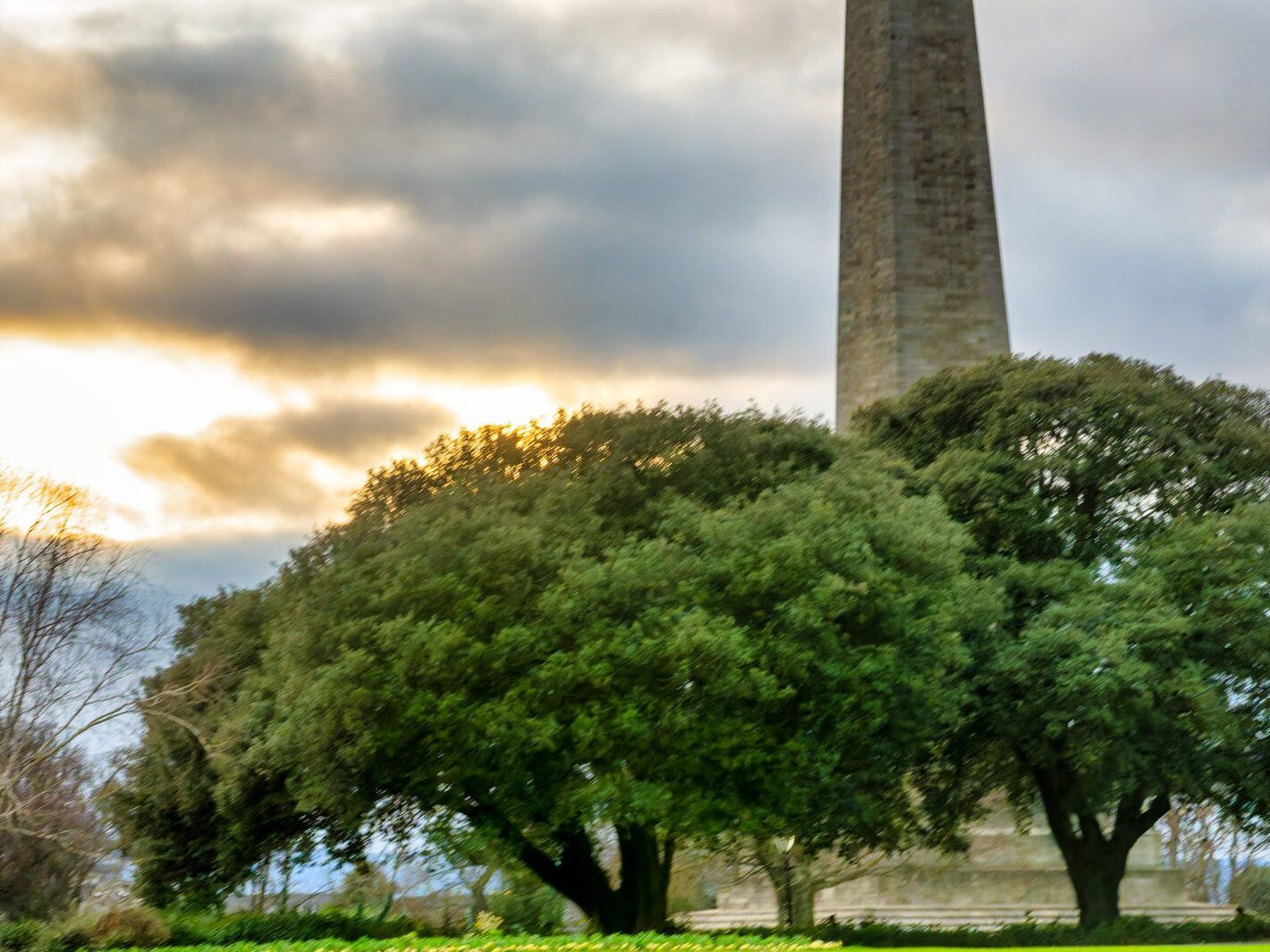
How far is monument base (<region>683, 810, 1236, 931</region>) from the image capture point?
3312cm

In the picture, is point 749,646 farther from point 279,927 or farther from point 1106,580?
point 279,927

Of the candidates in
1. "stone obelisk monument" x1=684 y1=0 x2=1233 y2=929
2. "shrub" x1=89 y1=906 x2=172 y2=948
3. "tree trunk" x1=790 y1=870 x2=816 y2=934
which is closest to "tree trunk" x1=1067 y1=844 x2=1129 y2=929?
"tree trunk" x1=790 y1=870 x2=816 y2=934

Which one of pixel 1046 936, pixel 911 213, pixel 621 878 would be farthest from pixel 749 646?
pixel 911 213

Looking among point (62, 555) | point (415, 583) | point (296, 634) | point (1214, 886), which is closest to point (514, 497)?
point (415, 583)

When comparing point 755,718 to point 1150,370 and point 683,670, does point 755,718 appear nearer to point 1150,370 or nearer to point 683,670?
point 683,670

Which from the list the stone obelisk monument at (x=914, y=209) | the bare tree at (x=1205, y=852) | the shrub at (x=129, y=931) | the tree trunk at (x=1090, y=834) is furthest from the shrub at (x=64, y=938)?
the bare tree at (x=1205, y=852)

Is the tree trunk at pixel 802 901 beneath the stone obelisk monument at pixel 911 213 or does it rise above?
beneath

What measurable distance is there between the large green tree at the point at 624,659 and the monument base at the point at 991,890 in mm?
4747

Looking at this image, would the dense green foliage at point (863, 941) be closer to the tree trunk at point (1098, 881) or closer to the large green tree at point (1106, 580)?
the tree trunk at point (1098, 881)

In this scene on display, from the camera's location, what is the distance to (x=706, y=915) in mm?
36438

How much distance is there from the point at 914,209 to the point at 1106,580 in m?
14.1

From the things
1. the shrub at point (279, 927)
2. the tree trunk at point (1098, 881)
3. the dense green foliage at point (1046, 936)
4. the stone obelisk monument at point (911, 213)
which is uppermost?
the stone obelisk monument at point (911, 213)

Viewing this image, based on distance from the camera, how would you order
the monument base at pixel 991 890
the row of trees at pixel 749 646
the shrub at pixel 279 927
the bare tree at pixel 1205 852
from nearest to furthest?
the row of trees at pixel 749 646, the shrub at pixel 279 927, the monument base at pixel 991 890, the bare tree at pixel 1205 852

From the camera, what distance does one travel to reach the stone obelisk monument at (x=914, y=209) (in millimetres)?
40500
